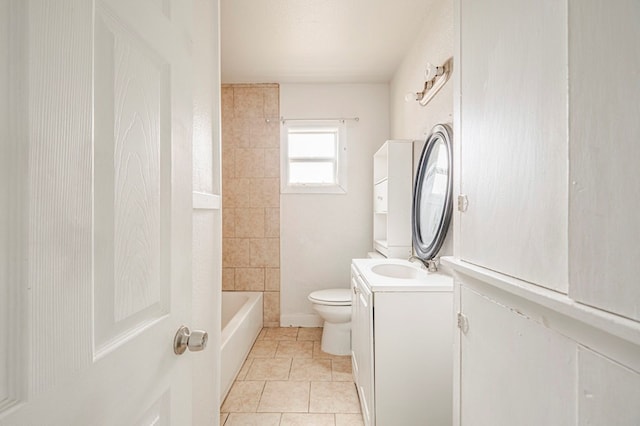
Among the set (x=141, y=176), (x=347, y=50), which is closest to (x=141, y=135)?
(x=141, y=176)

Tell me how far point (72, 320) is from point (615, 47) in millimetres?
825

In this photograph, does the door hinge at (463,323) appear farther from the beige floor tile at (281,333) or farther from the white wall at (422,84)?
the beige floor tile at (281,333)

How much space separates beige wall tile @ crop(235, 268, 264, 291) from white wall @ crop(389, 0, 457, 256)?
202 centimetres

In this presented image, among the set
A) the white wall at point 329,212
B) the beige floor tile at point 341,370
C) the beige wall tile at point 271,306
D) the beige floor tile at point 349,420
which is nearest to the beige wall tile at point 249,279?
the beige wall tile at point 271,306

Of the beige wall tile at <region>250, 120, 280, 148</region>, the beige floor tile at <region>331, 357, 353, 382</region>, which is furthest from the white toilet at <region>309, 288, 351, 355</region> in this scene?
the beige wall tile at <region>250, 120, 280, 148</region>

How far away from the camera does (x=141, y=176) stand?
634mm

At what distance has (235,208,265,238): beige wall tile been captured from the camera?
354 cm

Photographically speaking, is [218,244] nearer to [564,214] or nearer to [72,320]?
[72,320]

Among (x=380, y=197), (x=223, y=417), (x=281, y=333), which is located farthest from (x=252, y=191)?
(x=223, y=417)

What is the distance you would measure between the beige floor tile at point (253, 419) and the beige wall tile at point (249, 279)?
5.34 feet

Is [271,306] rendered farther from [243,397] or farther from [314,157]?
[314,157]

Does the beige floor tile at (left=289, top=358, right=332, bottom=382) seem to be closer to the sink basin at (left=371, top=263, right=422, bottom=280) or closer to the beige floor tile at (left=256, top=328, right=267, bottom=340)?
the beige floor tile at (left=256, top=328, right=267, bottom=340)

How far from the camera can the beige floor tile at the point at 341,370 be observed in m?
2.41

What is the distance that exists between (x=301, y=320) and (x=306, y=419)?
5.23 feet
